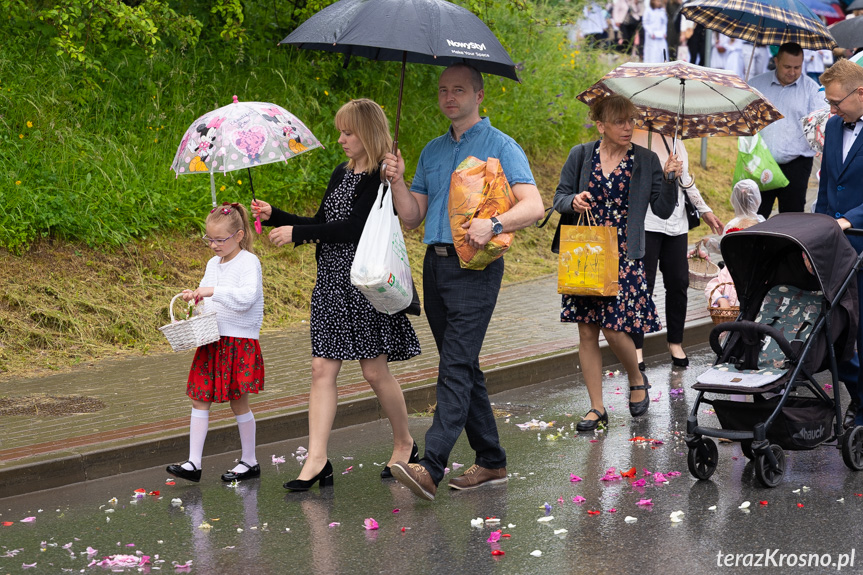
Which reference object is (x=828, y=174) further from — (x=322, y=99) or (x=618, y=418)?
(x=322, y=99)

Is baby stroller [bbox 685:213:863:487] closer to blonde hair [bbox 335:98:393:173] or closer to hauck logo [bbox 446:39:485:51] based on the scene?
hauck logo [bbox 446:39:485:51]

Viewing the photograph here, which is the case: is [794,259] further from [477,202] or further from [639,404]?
[477,202]

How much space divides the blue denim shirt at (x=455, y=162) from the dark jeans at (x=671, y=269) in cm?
299

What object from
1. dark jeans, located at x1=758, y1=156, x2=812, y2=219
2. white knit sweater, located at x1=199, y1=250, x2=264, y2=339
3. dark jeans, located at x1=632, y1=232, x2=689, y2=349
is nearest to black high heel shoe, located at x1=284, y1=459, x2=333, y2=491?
white knit sweater, located at x1=199, y1=250, x2=264, y2=339

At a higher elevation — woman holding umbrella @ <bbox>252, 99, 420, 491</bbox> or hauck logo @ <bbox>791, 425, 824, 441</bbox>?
woman holding umbrella @ <bbox>252, 99, 420, 491</bbox>

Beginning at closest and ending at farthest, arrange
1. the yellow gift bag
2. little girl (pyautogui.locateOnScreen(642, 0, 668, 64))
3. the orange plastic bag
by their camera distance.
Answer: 1. the orange plastic bag
2. the yellow gift bag
3. little girl (pyautogui.locateOnScreen(642, 0, 668, 64))

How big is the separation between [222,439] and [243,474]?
2.20 ft

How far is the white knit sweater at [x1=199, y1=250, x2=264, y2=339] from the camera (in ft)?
19.3

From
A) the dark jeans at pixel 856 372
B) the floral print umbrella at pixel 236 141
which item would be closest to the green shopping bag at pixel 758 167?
the dark jeans at pixel 856 372

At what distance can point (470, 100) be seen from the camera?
555cm

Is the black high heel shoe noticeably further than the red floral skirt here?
No

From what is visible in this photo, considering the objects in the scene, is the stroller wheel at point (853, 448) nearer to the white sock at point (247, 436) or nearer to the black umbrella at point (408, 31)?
the black umbrella at point (408, 31)

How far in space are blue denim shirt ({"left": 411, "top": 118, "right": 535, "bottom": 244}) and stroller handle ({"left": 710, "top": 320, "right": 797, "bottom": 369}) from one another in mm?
1317

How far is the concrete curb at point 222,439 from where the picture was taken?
592 cm
